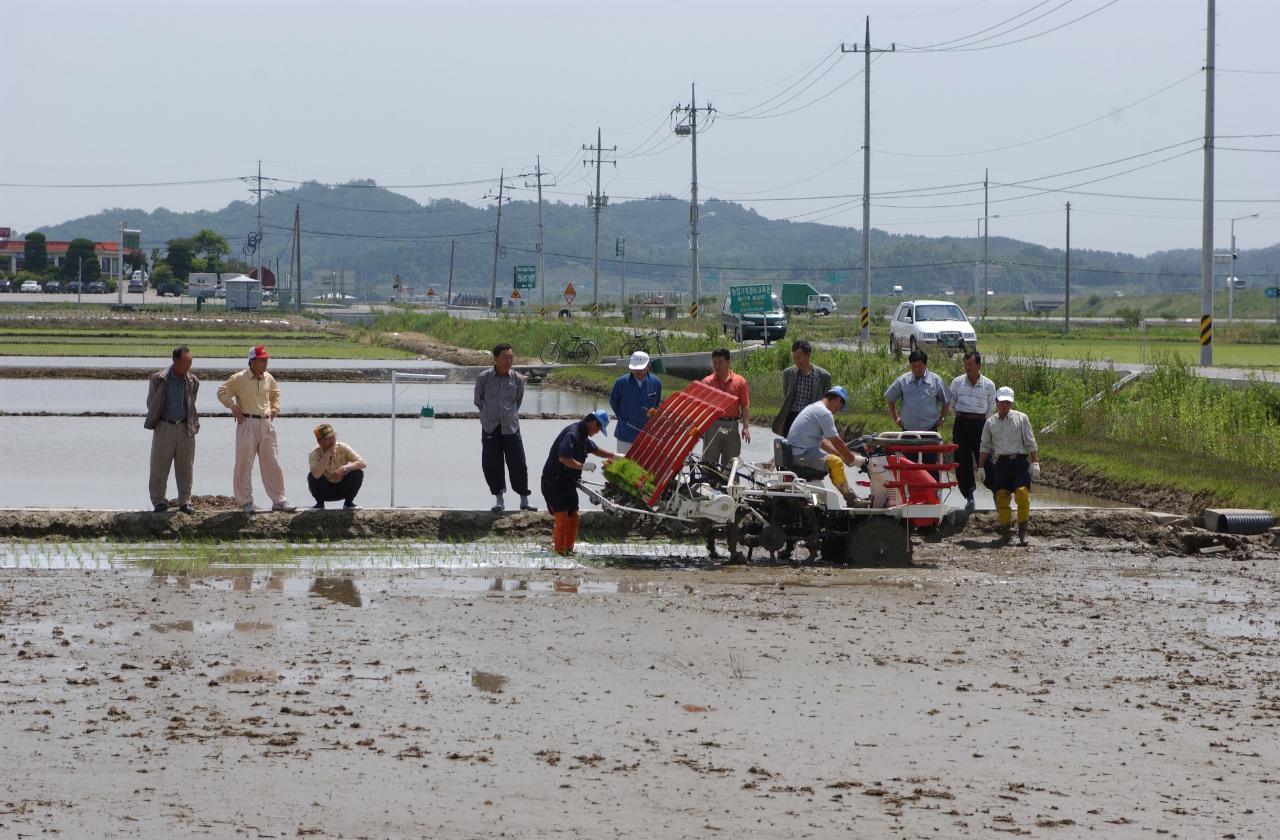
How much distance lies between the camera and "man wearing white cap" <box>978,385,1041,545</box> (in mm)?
15094

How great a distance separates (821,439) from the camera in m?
14.0

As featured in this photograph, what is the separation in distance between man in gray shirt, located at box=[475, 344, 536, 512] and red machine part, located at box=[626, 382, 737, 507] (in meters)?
1.59

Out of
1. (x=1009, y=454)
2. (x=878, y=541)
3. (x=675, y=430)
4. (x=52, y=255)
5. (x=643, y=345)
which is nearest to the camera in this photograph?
(x=675, y=430)

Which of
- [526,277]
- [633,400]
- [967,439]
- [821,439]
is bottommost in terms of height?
[967,439]

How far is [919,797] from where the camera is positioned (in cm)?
714

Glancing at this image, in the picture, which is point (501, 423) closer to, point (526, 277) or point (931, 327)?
point (931, 327)

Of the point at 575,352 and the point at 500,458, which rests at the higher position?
the point at 575,352

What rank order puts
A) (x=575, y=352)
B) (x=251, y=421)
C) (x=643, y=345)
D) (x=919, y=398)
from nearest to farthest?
(x=251, y=421), (x=919, y=398), (x=643, y=345), (x=575, y=352)

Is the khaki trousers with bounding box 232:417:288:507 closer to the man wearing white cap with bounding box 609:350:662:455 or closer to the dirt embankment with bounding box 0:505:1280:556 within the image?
the dirt embankment with bounding box 0:505:1280:556

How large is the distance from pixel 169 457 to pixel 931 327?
3548cm

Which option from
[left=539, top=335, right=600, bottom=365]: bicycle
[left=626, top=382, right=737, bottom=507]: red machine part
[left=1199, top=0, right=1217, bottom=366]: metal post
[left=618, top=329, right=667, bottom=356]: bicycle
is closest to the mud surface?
[left=626, top=382, right=737, bottom=507]: red machine part

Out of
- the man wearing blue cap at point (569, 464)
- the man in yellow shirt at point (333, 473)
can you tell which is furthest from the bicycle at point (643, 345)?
the man wearing blue cap at point (569, 464)

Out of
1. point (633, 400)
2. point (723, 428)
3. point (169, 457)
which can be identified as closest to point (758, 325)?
point (633, 400)

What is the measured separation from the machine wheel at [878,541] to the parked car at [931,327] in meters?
31.8
